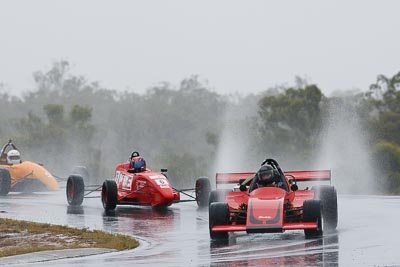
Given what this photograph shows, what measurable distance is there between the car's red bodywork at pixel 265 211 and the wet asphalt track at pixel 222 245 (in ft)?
0.93

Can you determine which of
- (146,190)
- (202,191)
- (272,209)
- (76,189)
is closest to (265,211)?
(272,209)

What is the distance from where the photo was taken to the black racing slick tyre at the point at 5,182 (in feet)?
116

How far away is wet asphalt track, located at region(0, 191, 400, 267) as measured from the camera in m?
16.1

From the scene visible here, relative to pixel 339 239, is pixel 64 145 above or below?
above

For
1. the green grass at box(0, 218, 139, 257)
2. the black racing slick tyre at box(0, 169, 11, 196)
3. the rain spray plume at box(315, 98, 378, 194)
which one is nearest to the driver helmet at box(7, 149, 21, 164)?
the black racing slick tyre at box(0, 169, 11, 196)

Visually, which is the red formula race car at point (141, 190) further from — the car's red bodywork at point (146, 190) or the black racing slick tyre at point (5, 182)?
the black racing slick tyre at point (5, 182)

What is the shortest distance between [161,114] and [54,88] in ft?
143

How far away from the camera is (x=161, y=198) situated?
89.8 ft

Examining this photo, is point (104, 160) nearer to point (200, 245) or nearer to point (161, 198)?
point (161, 198)

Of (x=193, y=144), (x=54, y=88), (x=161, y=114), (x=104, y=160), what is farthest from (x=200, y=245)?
(x=54, y=88)

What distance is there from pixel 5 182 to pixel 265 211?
18.3 m

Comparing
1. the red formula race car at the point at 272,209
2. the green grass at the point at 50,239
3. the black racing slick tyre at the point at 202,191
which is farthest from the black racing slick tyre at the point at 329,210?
the black racing slick tyre at the point at 202,191

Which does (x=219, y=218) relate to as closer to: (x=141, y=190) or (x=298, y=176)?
(x=298, y=176)

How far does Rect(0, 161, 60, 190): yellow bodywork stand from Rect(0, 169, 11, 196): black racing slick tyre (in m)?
1.52
